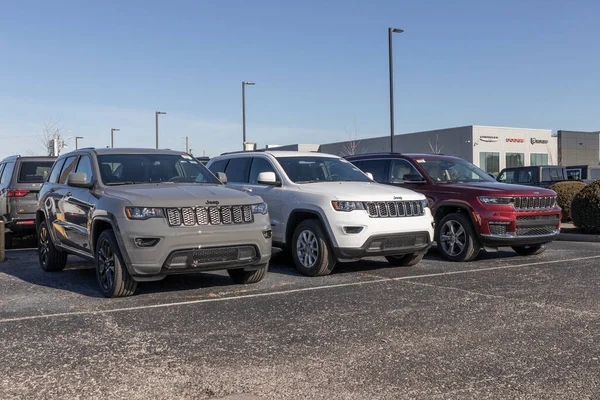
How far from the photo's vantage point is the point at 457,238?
1028cm

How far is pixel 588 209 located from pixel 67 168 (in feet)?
35.0

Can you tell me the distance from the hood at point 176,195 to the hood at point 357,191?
1.37 metres

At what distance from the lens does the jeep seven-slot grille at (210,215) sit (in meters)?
6.95

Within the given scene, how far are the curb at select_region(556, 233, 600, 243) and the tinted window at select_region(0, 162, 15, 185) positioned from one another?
37.0 feet

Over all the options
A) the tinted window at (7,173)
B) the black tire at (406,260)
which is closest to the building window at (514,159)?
the tinted window at (7,173)

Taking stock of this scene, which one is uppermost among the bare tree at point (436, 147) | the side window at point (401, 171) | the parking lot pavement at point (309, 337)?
the bare tree at point (436, 147)

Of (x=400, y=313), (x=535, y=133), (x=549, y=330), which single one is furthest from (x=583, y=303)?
(x=535, y=133)

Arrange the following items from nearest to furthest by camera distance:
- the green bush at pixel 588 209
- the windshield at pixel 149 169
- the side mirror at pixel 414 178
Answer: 1. the windshield at pixel 149 169
2. the side mirror at pixel 414 178
3. the green bush at pixel 588 209

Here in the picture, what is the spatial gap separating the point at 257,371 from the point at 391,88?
19460 mm

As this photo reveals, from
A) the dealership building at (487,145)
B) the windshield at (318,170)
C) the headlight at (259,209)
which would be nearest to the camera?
the headlight at (259,209)

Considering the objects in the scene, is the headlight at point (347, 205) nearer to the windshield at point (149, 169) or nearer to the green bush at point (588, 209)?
the windshield at point (149, 169)

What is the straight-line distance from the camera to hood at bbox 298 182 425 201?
27.9 feet

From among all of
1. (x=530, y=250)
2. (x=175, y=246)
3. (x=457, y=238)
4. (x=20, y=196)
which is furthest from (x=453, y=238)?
(x=20, y=196)

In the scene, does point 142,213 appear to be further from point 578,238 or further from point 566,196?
point 566,196
